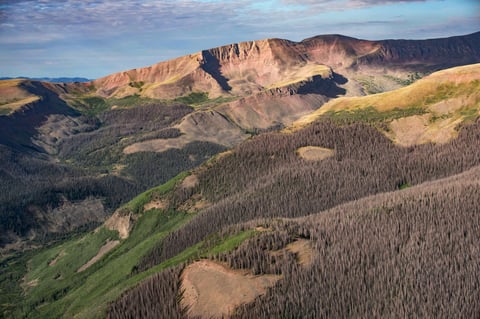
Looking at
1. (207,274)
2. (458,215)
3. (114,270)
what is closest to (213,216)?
(114,270)

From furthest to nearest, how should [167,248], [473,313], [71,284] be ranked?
[71,284] → [167,248] → [473,313]

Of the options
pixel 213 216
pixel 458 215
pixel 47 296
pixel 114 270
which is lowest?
pixel 47 296

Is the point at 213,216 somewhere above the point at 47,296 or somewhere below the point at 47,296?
above

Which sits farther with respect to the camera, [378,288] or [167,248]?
[167,248]

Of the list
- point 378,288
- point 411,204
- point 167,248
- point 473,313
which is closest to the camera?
point 473,313

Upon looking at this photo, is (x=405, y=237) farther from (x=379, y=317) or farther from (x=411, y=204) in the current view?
(x=379, y=317)

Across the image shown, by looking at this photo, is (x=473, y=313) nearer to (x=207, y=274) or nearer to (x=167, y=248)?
(x=207, y=274)
